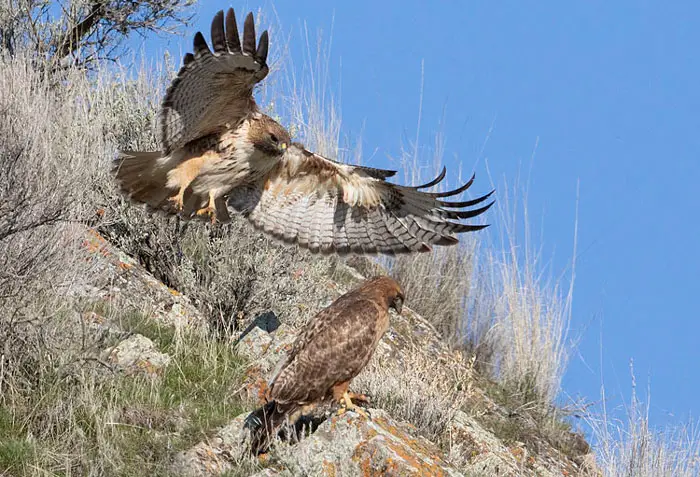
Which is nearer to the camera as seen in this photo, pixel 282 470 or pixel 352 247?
pixel 282 470

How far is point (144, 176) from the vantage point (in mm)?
7660

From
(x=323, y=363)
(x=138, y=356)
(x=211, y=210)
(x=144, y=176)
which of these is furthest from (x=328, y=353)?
(x=144, y=176)

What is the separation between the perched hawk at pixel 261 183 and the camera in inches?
278

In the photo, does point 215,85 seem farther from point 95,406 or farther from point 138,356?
point 95,406

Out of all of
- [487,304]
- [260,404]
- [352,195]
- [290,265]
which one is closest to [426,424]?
[260,404]

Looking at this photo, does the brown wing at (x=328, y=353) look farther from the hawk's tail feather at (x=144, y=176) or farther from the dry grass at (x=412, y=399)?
the hawk's tail feather at (x=144, y=176)

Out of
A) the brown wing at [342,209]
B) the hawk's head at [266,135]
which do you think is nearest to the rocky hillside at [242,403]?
the brown wing at [342,209]

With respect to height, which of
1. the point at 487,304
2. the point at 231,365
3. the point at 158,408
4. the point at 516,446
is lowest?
the point at 158,408

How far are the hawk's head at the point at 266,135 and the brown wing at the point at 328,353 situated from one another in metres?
1.53

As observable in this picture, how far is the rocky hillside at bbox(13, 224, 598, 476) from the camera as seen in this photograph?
5.69 meters

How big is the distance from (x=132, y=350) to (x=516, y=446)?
352cm

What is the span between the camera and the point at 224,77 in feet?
22.1

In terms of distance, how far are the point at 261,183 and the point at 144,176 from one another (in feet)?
3.07

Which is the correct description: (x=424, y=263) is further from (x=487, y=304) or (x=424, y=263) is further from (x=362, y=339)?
(x=362, y=339)
